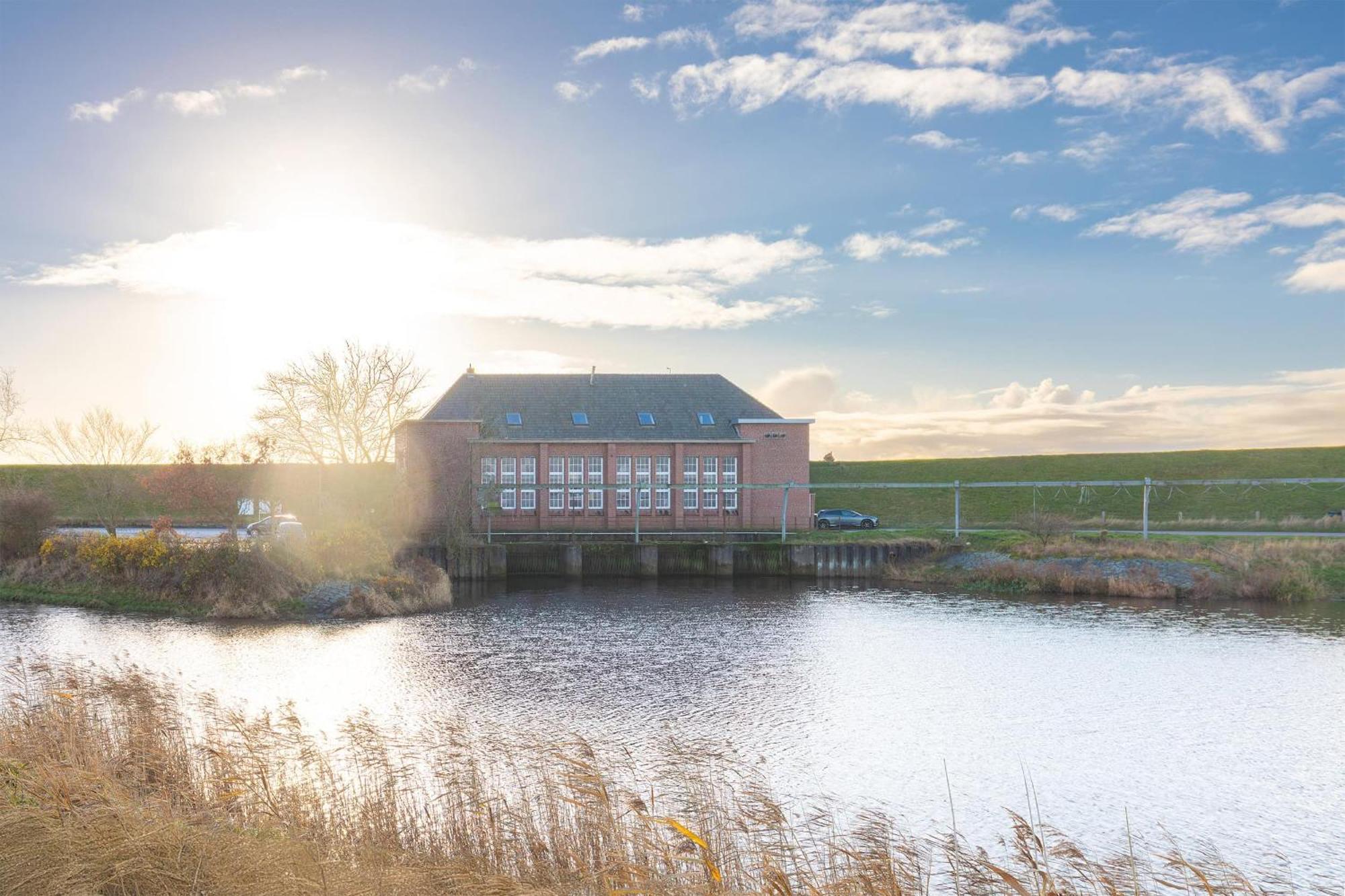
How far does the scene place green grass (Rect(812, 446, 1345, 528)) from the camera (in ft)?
174

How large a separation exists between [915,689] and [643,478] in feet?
91.5

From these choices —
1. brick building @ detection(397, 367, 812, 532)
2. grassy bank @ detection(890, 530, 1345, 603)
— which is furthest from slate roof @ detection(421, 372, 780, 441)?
grassy bank @ detection(890, 530, 1345, 603)

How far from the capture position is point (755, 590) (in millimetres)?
31297

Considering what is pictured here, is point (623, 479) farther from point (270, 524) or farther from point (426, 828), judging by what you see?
point (426, 828)

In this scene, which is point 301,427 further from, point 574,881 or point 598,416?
point 574,881

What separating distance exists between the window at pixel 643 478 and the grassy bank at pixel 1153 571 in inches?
499

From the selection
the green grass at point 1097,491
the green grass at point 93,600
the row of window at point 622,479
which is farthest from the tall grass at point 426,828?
the green grass at point 1097,491

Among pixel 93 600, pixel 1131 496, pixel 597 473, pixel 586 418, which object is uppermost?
pixel 586 418

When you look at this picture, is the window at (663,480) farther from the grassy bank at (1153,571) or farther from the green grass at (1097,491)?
the green grass at (1097,491)

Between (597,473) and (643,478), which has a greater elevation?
(597,473)

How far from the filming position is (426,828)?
26.3ft

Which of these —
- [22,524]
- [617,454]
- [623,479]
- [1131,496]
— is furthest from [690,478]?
[1131,496]

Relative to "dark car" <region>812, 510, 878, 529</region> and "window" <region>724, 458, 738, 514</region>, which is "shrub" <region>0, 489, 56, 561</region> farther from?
"dark car" <region>812, 510, 878, 529</region>

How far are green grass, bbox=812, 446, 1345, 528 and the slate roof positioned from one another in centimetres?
1260
